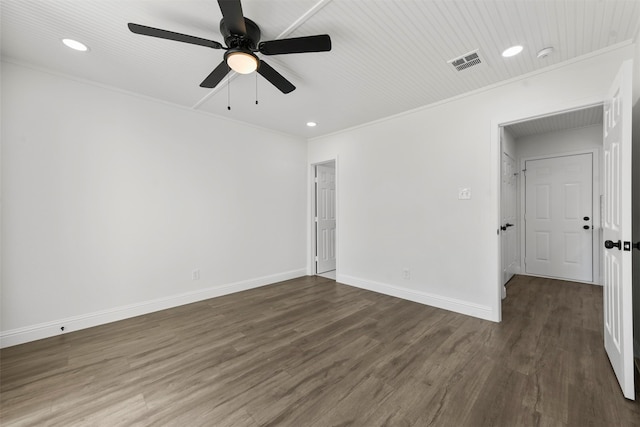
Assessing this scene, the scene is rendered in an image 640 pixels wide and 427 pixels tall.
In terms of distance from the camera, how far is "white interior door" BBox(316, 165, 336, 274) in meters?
5.23

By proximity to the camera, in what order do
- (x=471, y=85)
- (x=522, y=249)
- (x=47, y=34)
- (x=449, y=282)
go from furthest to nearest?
(x=522, y=249), (x=449, y=282), (x=471, y=85), (x=47, y=34)

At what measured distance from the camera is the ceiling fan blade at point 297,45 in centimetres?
177

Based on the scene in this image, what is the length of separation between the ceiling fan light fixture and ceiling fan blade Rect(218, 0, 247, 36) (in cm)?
12

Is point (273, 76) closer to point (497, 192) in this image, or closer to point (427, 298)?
point (497, 192)

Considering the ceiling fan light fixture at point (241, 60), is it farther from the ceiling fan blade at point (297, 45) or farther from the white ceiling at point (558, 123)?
the white ceiling at point (558, 123)

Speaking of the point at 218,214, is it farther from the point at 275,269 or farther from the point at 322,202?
the point at 322,202

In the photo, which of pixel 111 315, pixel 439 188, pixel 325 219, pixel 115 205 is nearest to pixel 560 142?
pixel 439 188

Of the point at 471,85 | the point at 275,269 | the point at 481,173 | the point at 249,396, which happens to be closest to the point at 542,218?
the point at 481,173

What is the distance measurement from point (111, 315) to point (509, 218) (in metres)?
5.97

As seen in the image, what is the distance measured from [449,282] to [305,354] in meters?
2.09

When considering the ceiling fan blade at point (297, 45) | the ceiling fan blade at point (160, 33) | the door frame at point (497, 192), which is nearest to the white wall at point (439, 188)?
the door frame at point (497, 192)

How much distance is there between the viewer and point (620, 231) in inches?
69.3

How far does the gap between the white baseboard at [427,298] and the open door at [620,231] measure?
40.6 inches

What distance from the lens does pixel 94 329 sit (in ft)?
9.25
